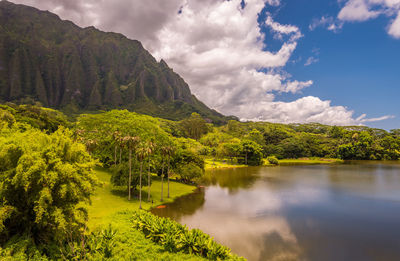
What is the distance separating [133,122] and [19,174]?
33017 millimetres

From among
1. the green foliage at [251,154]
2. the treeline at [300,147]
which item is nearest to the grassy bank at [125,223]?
the green foliage at [251,154]

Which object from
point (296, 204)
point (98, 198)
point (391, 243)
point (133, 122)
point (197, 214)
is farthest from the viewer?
point (133, 122)

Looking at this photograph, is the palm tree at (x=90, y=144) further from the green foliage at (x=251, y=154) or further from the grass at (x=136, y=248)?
the green foliage at (x=251, y=154)

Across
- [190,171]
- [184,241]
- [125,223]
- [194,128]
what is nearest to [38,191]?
[125,223]

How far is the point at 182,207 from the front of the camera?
31.5 m

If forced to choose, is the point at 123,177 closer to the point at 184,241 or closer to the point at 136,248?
the point at 136,248

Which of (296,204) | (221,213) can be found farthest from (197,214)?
(296,204)

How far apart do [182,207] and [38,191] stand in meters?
20.9

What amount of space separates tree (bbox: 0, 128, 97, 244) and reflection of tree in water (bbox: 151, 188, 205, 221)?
1406 centimetres

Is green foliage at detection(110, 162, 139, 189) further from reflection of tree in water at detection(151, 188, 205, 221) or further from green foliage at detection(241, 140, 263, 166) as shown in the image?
green foliage at detection(241, 140, 263, 166)

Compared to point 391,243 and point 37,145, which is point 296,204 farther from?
point 37,145

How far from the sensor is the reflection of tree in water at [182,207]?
92.9 ft

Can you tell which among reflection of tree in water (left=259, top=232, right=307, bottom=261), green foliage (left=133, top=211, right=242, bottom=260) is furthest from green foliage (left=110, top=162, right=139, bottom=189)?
reflection of tree in water (left=259, top=232, right=307, bottom=261)

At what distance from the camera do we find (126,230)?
18.1 metres
